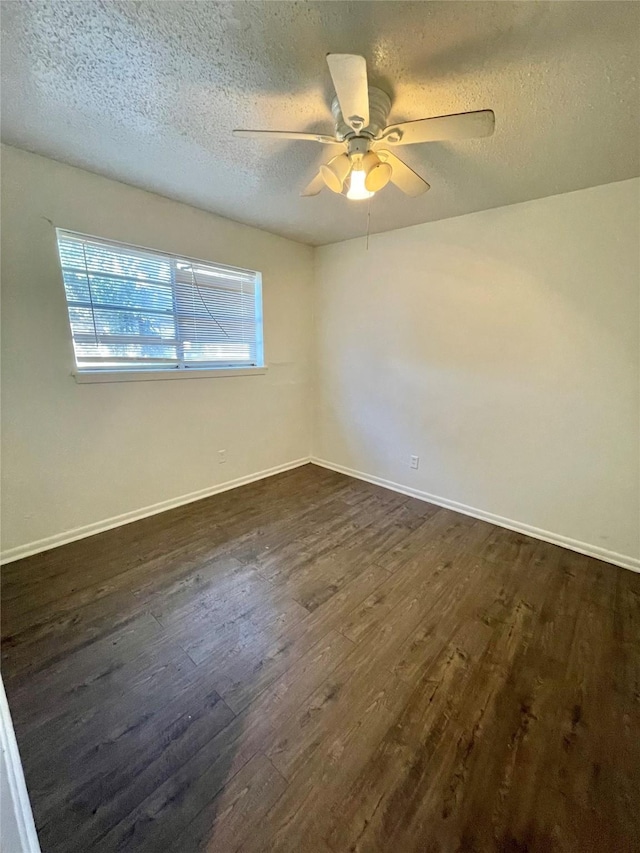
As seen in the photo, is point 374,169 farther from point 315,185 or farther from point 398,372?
point 398,372

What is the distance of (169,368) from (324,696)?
8.07 ft

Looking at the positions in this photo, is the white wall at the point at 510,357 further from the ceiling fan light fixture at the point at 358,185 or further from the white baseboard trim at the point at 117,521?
the white baseboard trim at the point at 117,521

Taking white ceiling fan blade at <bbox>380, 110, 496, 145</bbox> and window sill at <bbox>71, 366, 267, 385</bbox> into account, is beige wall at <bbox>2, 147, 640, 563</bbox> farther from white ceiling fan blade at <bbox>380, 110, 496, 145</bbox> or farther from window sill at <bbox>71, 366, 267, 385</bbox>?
white ceiling fan blade at <bbox>380, 110, 496, 145</bbox>

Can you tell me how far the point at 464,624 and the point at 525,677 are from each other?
1.07 feet

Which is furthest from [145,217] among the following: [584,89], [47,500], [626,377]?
[626,377]

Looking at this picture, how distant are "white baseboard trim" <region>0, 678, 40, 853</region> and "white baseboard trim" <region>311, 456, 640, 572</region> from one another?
2874 millimetres

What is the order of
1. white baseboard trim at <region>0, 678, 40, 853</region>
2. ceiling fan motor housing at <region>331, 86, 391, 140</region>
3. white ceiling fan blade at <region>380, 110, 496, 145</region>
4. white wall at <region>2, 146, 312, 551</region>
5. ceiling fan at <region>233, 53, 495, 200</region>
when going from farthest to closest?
1. white wall at <region>2, 146, 312, 551</region>
2. ceiling fan motor housing at <region>331, 86, 391, 140</region>
3. white ceiling fan blade at <region>380, 110, 496, 145</region>
4. ceiling fan at <region>233, 53, 495, 200</region>
5. white baseboard trim at <region>0, 678, 40, 853</region>

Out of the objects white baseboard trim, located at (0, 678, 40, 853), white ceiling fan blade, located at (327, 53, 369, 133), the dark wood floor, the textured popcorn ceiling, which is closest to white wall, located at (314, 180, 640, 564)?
the textured popcorn ceiling

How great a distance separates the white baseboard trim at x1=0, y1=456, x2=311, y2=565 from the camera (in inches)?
86.0

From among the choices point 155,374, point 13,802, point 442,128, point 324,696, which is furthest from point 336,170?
point 13,802

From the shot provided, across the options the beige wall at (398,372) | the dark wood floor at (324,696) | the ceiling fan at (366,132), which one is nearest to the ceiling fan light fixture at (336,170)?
the ceiling fan at (366,132)

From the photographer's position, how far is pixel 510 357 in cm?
256

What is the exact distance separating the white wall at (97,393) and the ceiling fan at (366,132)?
1.42 m

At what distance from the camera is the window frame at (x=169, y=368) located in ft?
7.41
